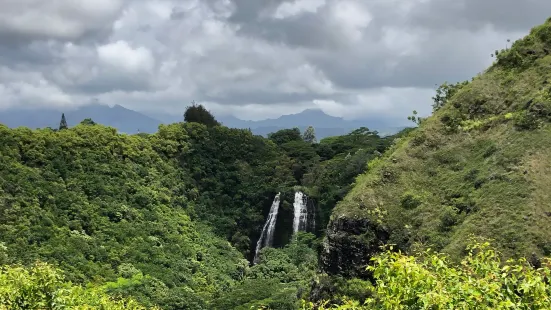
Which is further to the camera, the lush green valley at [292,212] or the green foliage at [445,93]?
the green foliage at [445,93]

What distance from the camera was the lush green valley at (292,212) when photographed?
9539 mm

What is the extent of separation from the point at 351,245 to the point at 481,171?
6.03m

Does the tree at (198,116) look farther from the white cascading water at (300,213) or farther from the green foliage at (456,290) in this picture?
the green foliage at (456,290)

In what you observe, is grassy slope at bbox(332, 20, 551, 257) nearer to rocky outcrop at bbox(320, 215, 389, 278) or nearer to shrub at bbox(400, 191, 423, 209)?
shrub at bbox(400, 191, 423, 209)

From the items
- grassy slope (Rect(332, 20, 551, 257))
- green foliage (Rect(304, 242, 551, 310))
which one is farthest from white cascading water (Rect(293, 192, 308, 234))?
green foliage (Rect(304, 242, 551, 310))

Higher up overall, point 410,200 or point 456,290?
point 410,200

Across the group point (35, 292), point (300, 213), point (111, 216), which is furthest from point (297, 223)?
point (35, 292)

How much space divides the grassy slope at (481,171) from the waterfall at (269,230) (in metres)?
25.4

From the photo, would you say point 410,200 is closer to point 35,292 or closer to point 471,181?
point 471,181

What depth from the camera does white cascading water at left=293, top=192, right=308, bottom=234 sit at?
1912 inches

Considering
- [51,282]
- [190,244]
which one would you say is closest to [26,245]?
[190,244]

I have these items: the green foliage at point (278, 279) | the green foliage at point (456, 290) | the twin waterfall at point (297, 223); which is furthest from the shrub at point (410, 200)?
the twin waterfall at point (297, 223)

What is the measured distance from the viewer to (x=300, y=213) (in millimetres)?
48750

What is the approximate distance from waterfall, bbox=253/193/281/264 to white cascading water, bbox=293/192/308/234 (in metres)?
2.26
